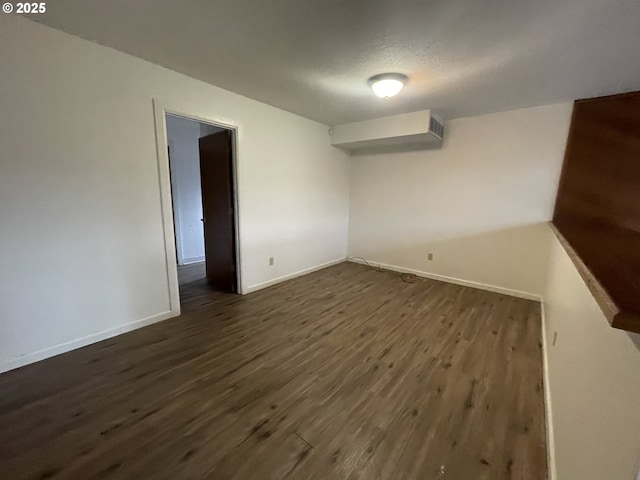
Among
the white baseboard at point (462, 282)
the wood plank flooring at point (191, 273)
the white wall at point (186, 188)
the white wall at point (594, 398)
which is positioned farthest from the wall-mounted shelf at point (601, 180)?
the white wall at point (186, 188)

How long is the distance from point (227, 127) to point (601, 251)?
140 inches

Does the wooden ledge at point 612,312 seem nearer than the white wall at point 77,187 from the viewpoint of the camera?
Yes

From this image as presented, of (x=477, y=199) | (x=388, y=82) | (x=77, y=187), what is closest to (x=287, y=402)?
(x=77, y=187)


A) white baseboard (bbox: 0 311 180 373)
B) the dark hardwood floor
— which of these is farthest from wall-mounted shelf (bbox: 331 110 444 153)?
white baseboard (bbox: 0 311 180 373)

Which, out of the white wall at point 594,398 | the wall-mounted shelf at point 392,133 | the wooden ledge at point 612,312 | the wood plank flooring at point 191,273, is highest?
the wall-mounted shelf at point 392,133

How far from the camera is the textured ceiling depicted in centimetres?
168

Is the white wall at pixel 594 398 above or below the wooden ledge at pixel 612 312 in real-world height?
below

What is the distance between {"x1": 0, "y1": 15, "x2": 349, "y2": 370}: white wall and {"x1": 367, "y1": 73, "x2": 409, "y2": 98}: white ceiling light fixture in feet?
5.45

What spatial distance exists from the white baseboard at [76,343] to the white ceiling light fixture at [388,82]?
317 centimetres

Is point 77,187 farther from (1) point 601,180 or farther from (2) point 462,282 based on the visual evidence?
(1) point 601,180

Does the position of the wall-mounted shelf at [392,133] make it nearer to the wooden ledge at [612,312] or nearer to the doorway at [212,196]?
the doorway at [212,196]

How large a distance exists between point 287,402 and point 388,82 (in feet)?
9.30

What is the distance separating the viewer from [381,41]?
2014 millimetres

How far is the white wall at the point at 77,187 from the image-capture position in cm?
195
